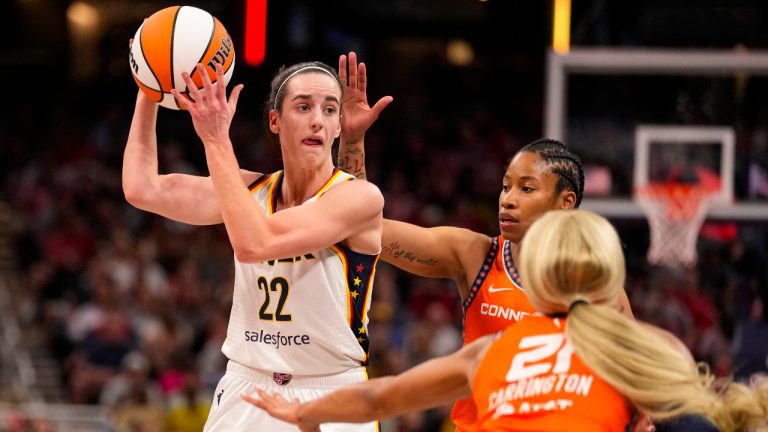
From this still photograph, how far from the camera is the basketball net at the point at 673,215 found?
9531 mm

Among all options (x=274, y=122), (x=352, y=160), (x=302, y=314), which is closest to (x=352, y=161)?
(x=352, y=160)

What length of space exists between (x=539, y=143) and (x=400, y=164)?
10877mm

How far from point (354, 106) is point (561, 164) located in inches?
43.5

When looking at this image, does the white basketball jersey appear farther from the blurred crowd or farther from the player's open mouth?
the blurred crowd

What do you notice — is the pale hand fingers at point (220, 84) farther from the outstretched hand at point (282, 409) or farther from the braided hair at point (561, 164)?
the braided hair at point (561, 164)

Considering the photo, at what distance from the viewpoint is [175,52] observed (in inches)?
175

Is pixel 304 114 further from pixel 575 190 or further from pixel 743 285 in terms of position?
pixel 743 285

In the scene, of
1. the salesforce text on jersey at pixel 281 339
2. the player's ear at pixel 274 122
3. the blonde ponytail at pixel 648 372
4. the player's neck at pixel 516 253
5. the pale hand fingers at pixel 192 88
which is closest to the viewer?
the blonde ponytail at pixel 648 372

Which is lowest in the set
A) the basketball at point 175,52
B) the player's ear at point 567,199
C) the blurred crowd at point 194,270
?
the blurred crowd at point 194,270

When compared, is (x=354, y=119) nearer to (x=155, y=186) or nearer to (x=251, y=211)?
(x=155, y=186)

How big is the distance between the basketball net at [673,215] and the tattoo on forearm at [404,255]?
197 inches

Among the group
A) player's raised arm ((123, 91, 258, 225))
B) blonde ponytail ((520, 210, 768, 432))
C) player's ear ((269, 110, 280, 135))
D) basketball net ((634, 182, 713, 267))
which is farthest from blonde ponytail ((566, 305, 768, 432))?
basketball net ((634, 182, 713, 267))

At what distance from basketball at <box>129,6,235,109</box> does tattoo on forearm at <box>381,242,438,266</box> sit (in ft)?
3.70

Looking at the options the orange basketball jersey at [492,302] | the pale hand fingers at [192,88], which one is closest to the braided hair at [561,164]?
the orange basketball jersey at [492,302]
